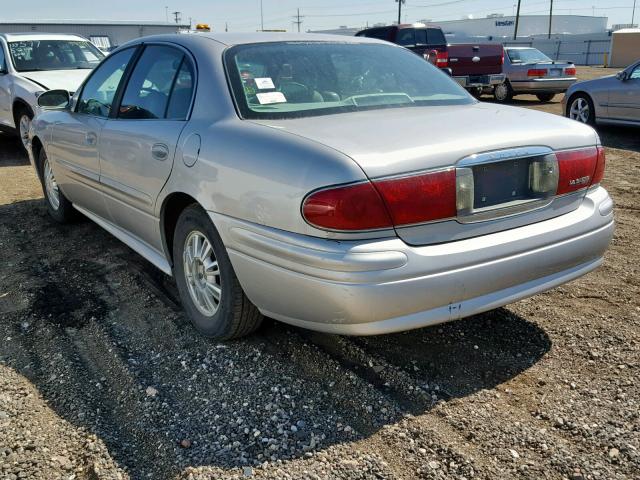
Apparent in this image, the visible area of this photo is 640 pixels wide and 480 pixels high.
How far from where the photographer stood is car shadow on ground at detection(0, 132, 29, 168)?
9375mm

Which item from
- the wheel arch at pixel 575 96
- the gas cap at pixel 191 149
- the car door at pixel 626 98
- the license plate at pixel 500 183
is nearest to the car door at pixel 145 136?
the gas cap at pixel 191 149

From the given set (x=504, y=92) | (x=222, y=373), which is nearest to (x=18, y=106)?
(x=222, y=373)

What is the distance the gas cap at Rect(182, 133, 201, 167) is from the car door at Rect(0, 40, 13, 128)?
7.35 meters

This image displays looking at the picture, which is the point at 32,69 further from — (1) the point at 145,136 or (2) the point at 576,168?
(2) the point at 576,168

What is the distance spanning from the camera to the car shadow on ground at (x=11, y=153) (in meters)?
9.38

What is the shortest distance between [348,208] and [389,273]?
1.00 ft

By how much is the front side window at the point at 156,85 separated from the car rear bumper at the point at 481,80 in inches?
522

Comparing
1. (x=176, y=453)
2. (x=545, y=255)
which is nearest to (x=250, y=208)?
(x=176, y=453)

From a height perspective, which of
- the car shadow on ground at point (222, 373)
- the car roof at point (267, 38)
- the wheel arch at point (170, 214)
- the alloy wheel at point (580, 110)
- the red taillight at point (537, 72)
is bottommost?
the car shadow on ground at point (222, 373)

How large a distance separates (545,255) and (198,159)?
5.61 feet

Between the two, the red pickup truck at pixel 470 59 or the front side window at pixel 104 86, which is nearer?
the front side window at pixel 104 86

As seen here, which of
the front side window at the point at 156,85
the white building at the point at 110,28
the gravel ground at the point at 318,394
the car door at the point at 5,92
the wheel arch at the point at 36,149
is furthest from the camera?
the white building at the point at 110,28

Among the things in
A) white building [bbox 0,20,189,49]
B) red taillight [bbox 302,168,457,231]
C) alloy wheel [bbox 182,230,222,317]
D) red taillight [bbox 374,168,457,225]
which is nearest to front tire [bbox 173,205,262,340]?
alloy wheel [bbox 182,230,222,317]

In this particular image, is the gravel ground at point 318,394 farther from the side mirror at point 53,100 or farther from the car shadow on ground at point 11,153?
the car shadow on ground at point 11,153
